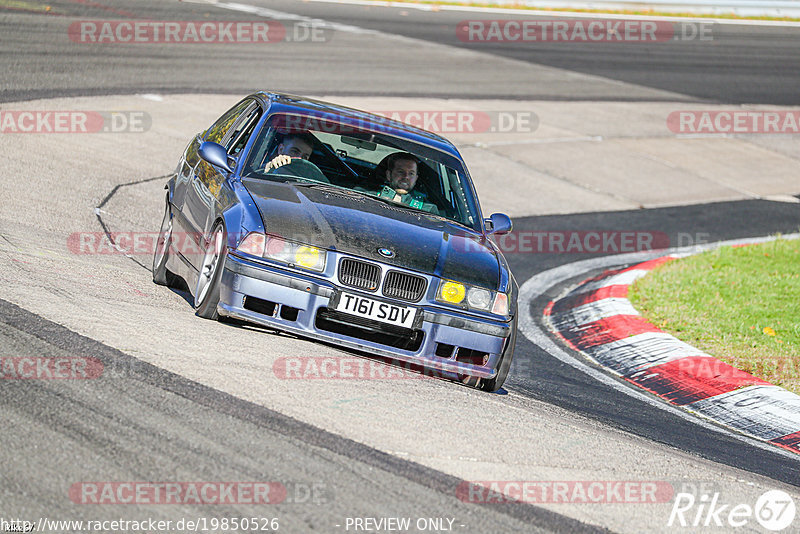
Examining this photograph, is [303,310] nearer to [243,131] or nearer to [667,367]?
[243,131]

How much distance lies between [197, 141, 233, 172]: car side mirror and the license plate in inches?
60.6

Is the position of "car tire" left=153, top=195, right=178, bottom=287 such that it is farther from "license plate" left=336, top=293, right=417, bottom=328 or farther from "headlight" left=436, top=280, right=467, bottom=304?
"headlight" left=436, top=280, right=467, bottom=304

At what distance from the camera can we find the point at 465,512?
13.9ft

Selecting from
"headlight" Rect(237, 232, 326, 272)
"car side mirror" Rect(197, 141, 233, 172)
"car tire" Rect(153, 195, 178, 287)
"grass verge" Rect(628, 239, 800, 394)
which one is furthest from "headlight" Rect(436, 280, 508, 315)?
"grass verge" Rect(628, 239, 800, 394)

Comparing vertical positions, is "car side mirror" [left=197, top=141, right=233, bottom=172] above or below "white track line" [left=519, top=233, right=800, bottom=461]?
above

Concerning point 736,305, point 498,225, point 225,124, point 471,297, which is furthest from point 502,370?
point 736,305

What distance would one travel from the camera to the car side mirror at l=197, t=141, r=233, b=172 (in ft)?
23.3

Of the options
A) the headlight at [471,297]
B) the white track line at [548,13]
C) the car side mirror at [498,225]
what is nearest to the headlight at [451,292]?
the headlight at [471,297]

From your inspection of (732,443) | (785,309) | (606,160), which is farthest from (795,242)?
(732,443)

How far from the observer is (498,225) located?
7.62 m

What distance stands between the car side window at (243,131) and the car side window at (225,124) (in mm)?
189

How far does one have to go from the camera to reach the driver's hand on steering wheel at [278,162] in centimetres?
723

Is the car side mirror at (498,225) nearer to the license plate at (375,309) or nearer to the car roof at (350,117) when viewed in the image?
the car roof at (350,117)

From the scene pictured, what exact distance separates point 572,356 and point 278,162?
3.04 meters
